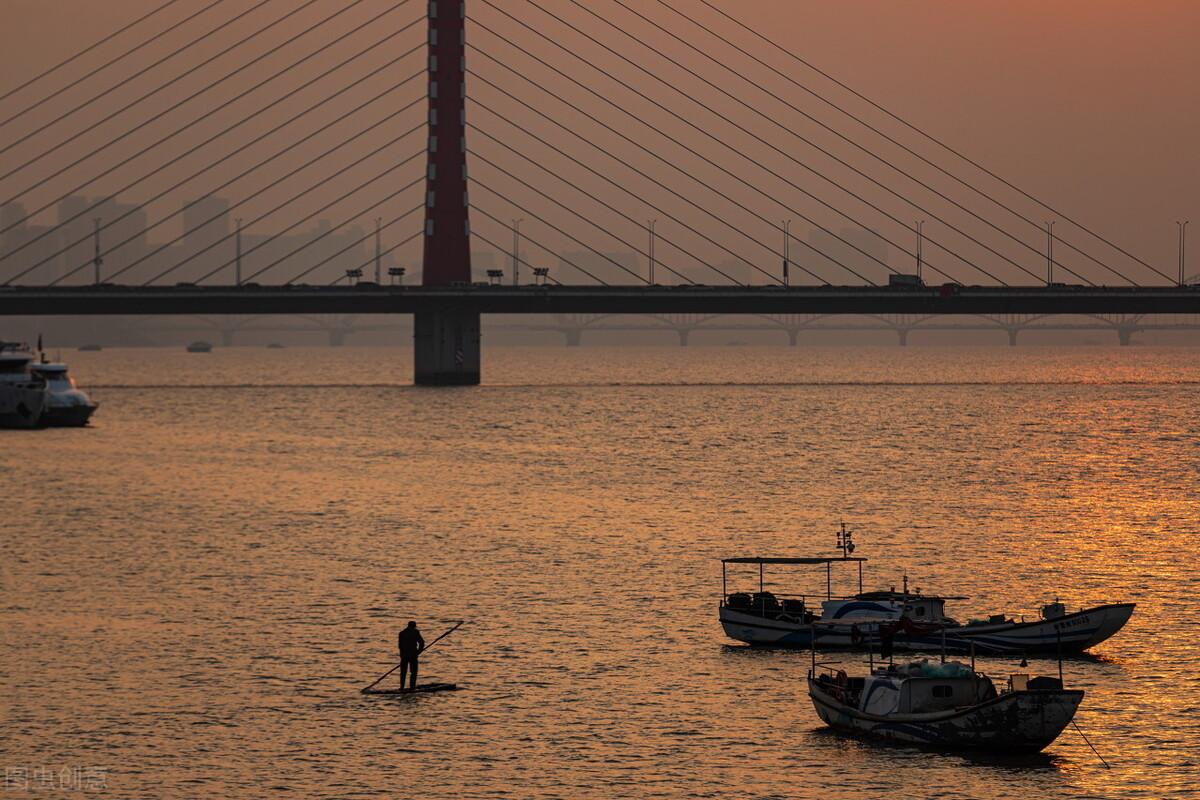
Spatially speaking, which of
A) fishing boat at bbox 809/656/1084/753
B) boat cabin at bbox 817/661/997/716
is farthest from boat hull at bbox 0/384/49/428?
boat cabin at bbox 817/661/997/716

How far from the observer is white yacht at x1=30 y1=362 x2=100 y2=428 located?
181m

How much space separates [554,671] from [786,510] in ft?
158

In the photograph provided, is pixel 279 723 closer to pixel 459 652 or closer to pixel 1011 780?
pixel 459 652

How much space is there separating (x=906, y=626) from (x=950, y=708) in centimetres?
1142

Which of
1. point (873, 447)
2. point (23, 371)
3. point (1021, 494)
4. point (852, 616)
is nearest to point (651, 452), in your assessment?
point (873, 447)

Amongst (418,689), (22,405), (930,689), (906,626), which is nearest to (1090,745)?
(930,689)

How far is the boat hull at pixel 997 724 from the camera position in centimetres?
4528

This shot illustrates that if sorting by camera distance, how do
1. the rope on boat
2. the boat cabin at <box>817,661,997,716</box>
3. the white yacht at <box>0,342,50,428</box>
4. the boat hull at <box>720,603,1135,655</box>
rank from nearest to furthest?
the rope on boat → the boat cabin at <box>817,661,997,716</box> → the boat hull at <box>720,603,1135,655</box> → the white yacht at <box>0,342,50,428</box>

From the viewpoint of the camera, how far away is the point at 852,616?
59312 millimetres

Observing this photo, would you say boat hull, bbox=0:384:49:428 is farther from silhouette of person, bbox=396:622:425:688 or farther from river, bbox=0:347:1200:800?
silhouette of person, bbox=396:622:425:688

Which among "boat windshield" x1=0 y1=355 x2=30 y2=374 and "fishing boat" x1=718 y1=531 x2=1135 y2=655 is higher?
"boat windshield" x1=0 y1=355 x2=30 y2=374

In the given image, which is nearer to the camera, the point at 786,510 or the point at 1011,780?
the point at 1011,780

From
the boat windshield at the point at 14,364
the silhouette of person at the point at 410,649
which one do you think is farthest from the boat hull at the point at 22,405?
the silhouette of person at the point at 410,649

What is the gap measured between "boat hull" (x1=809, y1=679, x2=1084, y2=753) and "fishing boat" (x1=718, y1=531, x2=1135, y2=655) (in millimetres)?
8854
